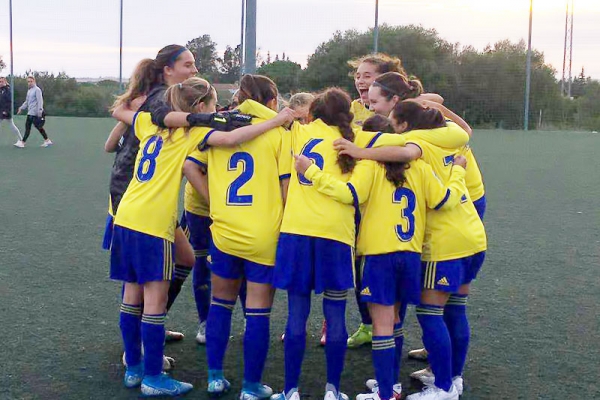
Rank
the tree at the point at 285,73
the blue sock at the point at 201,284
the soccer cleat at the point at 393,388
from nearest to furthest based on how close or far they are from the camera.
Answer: the soccer cleat at the point at 393,388 → the blue sock at the point at 201,284 → the tree at the point at 285,73

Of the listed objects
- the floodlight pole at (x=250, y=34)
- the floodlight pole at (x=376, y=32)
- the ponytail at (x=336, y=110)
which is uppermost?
the floodlight pole at (x=376, y=32)

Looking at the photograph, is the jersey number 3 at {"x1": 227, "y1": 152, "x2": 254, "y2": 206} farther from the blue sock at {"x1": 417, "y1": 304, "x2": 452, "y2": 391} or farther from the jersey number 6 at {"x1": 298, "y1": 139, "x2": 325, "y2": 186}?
the blue sock at {"x1": 417, "y1": 304, "x2": 452, "y2": 391}

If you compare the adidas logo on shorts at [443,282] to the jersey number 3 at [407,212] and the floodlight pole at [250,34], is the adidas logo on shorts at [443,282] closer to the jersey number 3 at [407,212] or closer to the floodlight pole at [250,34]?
the jersey number 3 at [407,212]

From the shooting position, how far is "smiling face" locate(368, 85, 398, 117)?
12.9 ft

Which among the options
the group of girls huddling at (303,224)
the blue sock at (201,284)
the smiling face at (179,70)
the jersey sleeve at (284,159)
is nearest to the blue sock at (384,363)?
the group of girls huddling at (303,224)

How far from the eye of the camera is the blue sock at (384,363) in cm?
352

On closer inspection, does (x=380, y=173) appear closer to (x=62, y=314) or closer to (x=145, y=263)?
(x=145, y=263)

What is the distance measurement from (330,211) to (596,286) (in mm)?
3371

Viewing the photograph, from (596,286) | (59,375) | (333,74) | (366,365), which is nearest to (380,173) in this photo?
(366,365)

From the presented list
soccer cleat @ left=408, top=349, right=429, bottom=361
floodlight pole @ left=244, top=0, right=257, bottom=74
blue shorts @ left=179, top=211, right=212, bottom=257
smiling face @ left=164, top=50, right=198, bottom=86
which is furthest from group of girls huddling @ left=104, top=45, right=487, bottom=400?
floodlight pole @ left=244, top=0, right=257, bottom=74

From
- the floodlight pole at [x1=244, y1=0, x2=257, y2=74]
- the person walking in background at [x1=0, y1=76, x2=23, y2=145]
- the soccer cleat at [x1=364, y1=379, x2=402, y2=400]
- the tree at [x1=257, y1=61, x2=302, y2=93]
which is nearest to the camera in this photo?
the soccer cleat at [x1=364, y1=379, x2=402, y2=400]

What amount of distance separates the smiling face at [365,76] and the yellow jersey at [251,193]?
0.95m

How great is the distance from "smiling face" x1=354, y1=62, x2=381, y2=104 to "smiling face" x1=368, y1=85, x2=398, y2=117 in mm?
434

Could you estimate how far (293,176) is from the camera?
11.8 feet
